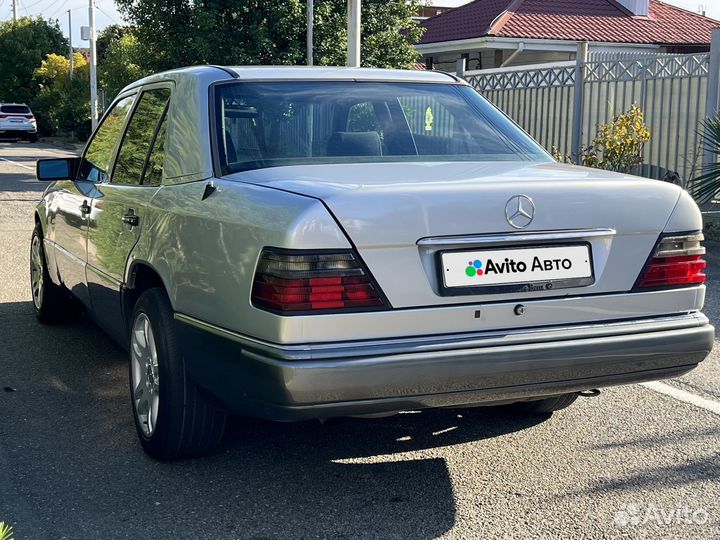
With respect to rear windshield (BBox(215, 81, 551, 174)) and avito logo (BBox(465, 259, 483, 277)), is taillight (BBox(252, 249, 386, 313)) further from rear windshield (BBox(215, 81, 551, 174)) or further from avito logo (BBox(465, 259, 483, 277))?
rear windshield (BBox(215, 81, 551, 174))

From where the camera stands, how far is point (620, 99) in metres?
14.5

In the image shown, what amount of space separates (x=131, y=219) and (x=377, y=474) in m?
1.60

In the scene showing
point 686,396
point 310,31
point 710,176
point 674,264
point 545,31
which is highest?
point 545,31

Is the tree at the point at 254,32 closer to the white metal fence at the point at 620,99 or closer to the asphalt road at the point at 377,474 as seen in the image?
the white metal fence at the point at 620,99

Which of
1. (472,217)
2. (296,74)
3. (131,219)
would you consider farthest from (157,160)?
(472,217)

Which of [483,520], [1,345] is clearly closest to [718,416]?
[483,520]

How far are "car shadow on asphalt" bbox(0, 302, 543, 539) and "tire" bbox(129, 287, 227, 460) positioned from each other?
0.37 feet

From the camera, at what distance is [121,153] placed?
16.6 feet

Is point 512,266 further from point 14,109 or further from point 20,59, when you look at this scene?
point 20,59

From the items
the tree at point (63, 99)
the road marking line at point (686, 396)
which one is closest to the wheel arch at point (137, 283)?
the road marking line at point (686, 396)

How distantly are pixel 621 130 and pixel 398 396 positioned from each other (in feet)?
32.8

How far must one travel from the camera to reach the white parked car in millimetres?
44312

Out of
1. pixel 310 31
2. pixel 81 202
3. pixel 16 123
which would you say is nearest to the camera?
pixel 81 202

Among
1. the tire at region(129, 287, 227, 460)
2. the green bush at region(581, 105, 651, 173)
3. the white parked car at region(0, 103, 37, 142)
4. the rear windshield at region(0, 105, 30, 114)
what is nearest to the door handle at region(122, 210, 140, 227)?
the tire at region(129, 287, 227, 460)
